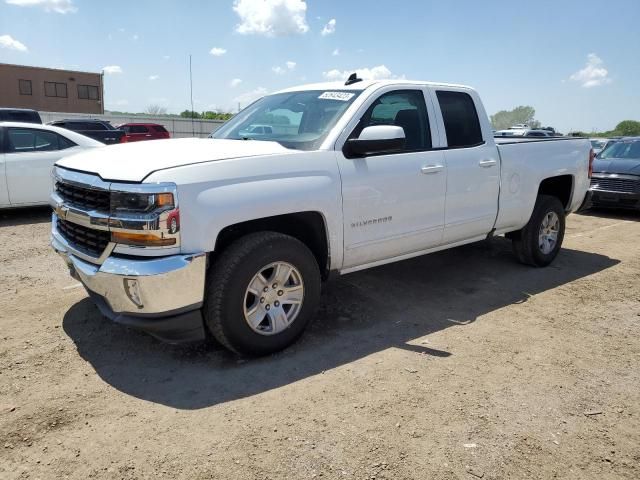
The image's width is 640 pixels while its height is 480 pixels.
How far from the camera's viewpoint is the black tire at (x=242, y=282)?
330 centimetres

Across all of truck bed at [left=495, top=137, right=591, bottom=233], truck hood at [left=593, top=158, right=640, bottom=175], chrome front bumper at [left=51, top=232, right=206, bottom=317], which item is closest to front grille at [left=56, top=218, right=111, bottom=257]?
chrome front bumper at [left=51, top=232, right=206, bottom=317]

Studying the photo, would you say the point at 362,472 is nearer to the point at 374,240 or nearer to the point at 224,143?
the point at 374,240

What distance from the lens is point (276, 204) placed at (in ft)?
11.3

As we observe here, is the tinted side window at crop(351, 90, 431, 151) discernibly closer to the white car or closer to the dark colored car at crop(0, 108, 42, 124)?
the white car

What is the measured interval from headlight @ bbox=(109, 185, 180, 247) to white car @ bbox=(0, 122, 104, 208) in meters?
5.44

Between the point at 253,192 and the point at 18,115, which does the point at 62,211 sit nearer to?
the point at 253,192

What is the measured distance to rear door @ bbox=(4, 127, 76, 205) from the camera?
7.71 metres

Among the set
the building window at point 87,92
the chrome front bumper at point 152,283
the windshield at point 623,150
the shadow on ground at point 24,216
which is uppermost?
the building window at point 87,92

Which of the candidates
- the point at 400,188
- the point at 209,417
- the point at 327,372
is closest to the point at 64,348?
the point at 209,417

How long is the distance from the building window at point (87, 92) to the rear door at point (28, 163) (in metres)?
47.7

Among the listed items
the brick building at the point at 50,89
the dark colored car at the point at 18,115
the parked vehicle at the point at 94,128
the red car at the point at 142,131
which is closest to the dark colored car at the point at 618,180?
the parked vehicle at the point at 94,128

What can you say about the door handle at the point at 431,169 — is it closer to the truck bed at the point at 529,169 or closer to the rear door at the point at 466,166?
the rear door at the point at 466,166

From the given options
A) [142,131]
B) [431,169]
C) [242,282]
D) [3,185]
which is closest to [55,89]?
[142,131]

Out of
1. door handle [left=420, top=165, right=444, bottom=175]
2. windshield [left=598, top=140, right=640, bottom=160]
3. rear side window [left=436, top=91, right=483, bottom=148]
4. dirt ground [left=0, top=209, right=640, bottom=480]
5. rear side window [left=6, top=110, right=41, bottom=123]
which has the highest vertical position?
rear side window [left=6, top=110, right=41, bottom=123]
